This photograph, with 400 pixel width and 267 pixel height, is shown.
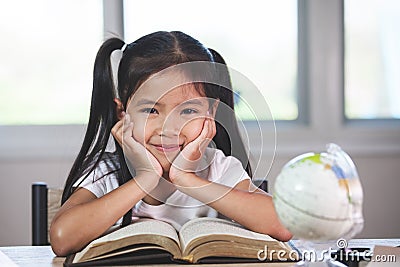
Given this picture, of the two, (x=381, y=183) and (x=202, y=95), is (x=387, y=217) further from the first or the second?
(x=202, y=95)

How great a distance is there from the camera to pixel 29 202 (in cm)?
275

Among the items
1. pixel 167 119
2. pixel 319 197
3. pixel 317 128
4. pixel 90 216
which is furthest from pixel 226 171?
pixel 317 128

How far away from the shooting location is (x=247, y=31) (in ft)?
9.29

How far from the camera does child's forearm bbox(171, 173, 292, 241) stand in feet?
4.93

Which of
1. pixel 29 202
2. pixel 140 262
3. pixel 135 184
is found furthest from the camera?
pixel 29 202

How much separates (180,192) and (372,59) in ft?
4.66

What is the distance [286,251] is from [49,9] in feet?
5.63

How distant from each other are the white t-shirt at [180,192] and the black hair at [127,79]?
0.03 metres

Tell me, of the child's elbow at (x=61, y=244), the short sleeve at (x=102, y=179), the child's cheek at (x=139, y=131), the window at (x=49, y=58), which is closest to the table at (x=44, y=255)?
the child's elbow at (x=61, y=244)

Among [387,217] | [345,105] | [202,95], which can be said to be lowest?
[387,217]

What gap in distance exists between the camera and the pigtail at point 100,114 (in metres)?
1.65

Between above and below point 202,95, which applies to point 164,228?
below

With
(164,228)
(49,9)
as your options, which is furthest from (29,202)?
(164,228)

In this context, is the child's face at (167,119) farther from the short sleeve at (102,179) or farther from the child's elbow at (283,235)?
the child's elbow at (283,235)
